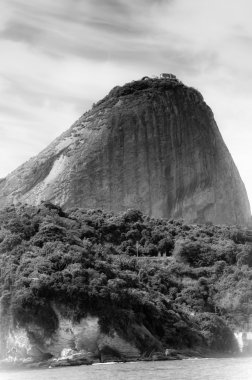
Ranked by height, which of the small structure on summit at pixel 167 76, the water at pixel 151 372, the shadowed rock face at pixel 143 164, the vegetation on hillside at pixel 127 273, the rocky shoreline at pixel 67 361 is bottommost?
the water at pixel 151 372

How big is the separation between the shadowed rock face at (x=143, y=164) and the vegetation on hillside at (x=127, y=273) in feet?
41.6

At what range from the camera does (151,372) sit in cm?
5619

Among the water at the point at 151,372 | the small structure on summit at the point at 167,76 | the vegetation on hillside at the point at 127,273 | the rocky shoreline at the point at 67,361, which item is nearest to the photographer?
the water at the point at 151,372

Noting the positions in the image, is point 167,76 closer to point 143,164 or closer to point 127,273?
point 143,164

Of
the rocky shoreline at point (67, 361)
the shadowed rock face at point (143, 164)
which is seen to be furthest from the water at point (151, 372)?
the shadowed rock face at point (143, 164)

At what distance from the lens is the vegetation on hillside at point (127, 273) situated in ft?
227

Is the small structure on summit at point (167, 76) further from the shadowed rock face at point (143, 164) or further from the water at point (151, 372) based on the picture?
the water at point (151, 372)

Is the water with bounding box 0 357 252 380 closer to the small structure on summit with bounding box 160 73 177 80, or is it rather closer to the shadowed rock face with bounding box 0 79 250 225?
the shadowed rock face with bounding box 0 79 250 225

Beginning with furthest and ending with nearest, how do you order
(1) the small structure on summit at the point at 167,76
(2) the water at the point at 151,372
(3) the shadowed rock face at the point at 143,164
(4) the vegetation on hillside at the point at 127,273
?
(1) the small structure on summit at the point at 167,76 < (3) the shadowed rock face at the point at 143,164 < (4) the vegetation on hillside at the point at 127,273 < (2) the water at the point at 151,372

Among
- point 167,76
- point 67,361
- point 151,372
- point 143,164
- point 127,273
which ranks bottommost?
point 151,372

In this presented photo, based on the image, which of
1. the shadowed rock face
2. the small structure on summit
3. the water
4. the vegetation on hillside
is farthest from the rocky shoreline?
the small structure on summit

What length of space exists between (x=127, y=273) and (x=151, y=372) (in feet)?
77.0

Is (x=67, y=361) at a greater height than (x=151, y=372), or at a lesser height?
greater

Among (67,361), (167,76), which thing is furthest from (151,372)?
(167,76)
